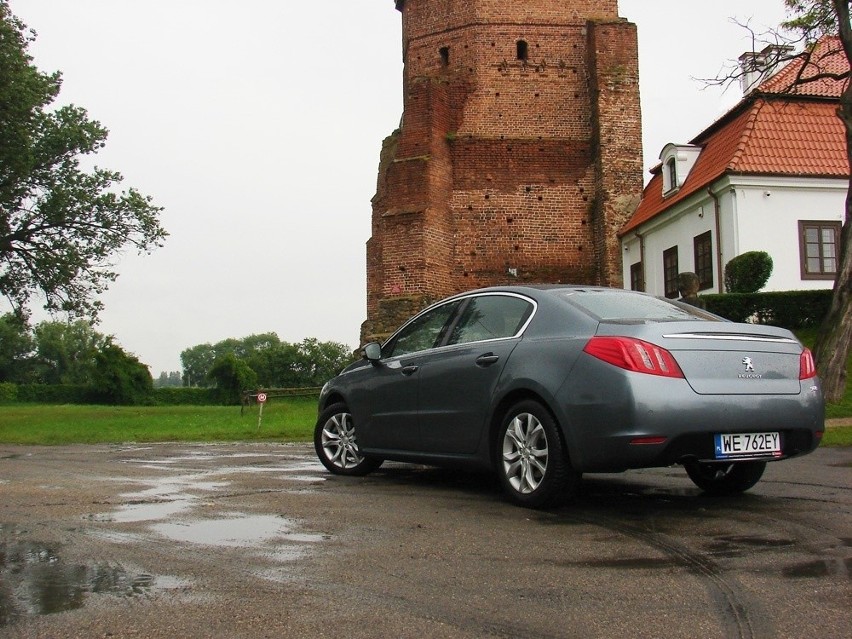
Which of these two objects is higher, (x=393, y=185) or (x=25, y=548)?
(x=393, y=185)

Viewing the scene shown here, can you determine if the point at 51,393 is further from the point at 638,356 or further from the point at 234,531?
the point at 638,356

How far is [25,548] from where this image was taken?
4449 mm

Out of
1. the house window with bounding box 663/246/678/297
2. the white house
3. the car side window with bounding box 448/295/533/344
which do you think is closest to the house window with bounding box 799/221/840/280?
the white house

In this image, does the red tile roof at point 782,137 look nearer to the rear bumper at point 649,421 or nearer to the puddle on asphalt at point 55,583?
the rear bumper at point 649,421

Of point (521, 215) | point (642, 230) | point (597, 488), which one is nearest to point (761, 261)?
point (642, 230)

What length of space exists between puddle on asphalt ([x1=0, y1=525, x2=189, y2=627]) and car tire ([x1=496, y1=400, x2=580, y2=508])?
2.47 meters

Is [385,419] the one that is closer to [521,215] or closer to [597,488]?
Answer: [597,488]

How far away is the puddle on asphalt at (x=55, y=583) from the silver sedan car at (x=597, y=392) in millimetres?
2570

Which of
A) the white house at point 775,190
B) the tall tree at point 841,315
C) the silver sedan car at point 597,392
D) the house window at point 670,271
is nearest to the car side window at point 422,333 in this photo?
the silver sedan car at point 597,392

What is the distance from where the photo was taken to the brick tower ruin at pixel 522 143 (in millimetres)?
29859

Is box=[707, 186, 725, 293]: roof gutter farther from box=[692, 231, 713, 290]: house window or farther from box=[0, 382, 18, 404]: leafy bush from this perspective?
box=[0, 382, 18, 404]: leafy bush

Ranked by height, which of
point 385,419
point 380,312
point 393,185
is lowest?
point 385,419

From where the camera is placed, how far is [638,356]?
514 cm

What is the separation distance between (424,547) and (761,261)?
19.6 metres
